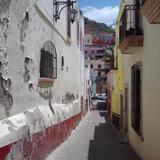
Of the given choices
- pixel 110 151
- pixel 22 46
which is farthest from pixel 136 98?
pixel 22 46

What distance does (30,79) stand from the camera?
986 centimetres

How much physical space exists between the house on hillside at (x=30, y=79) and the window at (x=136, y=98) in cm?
227

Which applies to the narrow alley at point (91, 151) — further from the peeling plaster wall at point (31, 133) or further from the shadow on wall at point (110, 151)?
the peeling plaster wall at point (31, 133)

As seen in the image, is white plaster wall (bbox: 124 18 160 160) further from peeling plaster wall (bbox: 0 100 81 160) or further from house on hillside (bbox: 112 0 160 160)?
peeling plaster wall (bbox: 0 100 81 160)

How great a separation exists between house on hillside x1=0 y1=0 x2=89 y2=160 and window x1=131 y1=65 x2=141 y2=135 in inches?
89.3

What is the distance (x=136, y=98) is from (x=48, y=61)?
277cm

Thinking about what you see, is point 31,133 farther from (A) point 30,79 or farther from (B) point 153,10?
(B) point 153,10

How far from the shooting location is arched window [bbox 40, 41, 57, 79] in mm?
11289

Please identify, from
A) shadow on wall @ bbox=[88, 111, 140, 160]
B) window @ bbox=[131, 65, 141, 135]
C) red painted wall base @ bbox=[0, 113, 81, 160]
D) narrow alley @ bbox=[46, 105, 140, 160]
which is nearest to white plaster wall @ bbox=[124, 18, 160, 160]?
shadow on wall @ bbox=[88, 111, 140, 160]

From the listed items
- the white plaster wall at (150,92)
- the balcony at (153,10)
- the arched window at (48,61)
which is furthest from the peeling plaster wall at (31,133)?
the balcony at (153,10)

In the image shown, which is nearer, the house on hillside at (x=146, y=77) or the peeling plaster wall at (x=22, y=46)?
the peeling plaster wall at (x=22, y=46)

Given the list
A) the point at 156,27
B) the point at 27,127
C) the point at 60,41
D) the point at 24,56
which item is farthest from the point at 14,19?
the point at 60,41

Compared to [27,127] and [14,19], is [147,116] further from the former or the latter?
[14,19]

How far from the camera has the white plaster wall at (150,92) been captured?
345 inches
